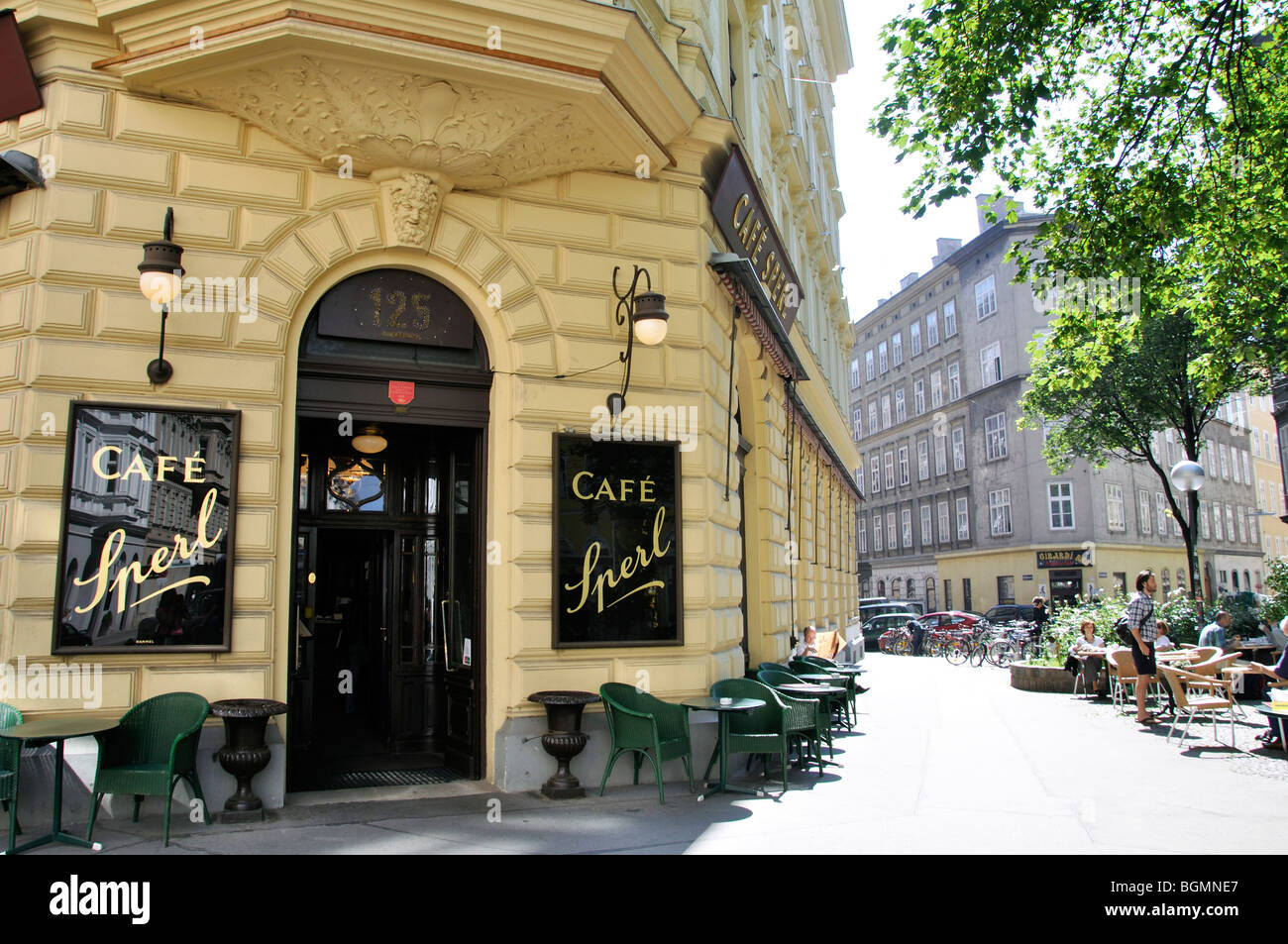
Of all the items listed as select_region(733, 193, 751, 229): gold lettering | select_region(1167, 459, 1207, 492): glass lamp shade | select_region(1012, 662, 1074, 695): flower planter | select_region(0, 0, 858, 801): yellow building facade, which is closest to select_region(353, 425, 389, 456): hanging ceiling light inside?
select_region(0, 0, 858, 801): yellow building facade

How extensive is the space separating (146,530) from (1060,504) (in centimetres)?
4424

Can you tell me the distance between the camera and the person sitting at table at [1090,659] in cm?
1584

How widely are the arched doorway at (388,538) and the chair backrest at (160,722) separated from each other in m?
1.69

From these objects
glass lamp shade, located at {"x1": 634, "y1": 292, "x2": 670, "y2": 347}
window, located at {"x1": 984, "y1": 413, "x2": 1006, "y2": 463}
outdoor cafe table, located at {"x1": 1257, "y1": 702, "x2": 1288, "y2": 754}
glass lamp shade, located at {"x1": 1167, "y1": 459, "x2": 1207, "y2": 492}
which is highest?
window, located at {"x1": 984, "y1": 413, "x2": 1006, "y2": 463}

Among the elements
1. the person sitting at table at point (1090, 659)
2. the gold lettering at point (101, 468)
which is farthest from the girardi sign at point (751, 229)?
the person sitting at table at point (1090, 659)

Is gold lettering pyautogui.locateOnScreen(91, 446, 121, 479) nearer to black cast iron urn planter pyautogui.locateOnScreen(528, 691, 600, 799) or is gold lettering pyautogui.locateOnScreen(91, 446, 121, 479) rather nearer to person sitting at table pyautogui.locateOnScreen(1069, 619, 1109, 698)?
black cast iron urn planter pyautogui.locateOnScreen(528, 691, 600, 799)

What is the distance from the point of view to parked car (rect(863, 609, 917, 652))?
34188 millimetres

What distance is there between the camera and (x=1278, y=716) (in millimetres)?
10297

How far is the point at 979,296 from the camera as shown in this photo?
164 ft

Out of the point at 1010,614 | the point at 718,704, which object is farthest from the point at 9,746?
the point at 1010,614

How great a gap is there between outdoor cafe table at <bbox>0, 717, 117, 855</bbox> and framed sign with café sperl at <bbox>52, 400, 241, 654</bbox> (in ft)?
3.05

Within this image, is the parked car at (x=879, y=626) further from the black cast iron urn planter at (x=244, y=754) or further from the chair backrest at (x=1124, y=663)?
the black cast iron urn planter at (x=244, y=754)
